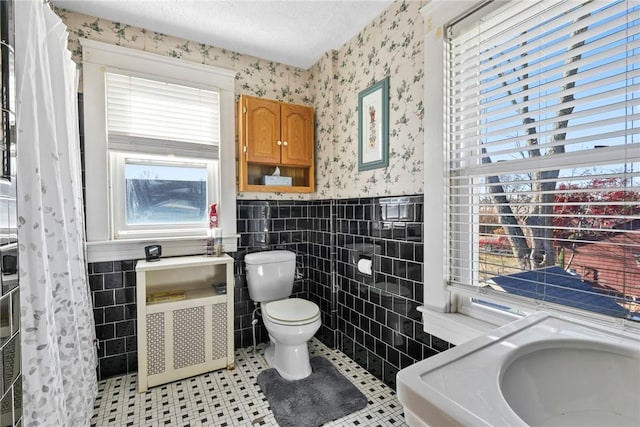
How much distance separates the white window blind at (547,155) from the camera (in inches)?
40.0

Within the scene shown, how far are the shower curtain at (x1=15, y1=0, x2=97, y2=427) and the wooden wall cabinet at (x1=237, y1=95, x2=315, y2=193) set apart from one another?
1099 mm

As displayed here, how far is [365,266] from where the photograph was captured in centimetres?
214

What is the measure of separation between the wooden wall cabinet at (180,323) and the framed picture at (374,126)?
1.25 m

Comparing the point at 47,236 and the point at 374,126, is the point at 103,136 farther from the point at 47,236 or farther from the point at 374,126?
the point at 374,126

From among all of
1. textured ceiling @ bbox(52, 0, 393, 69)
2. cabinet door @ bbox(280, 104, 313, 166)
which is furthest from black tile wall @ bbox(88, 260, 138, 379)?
textured ceiling @ bbox(52, 0, 393, 69)

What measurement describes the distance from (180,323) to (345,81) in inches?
84.9

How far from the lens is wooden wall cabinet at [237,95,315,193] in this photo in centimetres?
241

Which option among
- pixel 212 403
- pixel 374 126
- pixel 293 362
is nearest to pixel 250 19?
pixel 374 126

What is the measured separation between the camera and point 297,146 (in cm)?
261

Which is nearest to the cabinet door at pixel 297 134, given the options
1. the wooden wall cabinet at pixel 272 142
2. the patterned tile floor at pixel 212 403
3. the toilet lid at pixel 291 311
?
the wooden wall cabinet at pixel 272 142

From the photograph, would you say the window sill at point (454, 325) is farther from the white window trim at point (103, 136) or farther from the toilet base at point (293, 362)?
the white window trim at point (103, 136)

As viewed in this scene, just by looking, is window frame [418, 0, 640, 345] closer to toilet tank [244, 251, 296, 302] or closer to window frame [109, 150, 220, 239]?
toilet tank [244, 251, 296, 302]

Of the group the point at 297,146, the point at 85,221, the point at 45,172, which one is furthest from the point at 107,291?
the point at 297,146

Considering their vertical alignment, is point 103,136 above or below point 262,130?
below
